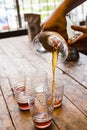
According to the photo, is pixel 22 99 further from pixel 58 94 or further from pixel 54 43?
pixel 54 43

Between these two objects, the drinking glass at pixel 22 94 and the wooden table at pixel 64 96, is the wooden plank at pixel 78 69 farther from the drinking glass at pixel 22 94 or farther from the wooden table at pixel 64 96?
the drinking glass at pixel 22 94

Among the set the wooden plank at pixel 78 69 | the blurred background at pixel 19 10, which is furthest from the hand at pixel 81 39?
the blurred background at pixel 19 10

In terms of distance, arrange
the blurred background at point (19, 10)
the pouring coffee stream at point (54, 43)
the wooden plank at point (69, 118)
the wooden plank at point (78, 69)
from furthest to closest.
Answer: the blurred background at point (19, 10) < the wooden plank at point (78, 69) < the pouring coffee stream at point (54, 43) < the wooden plank at point (69, 118)

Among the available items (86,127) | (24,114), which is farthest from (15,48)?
(86,127)

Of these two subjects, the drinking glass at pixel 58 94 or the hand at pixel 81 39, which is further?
the drinking glass at pixel 58 94

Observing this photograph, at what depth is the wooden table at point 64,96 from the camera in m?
0.83

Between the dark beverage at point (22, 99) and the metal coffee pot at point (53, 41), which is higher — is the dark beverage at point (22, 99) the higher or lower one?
the lower one

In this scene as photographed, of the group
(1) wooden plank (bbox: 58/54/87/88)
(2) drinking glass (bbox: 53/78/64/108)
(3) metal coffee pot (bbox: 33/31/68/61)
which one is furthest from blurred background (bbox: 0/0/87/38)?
(2) drinking glass (bbox: 53/78/64/108)

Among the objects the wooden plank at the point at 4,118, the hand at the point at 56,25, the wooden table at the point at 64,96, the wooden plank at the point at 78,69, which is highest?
the hand at the point at 56,25

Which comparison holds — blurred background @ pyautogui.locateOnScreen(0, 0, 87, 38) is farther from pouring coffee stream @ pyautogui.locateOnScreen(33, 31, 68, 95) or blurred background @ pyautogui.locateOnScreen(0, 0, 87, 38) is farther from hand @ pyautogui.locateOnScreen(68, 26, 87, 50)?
hand @ pyautogui.locateOnScreen(68, 26, 87, 50)

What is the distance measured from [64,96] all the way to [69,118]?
0.64 ft

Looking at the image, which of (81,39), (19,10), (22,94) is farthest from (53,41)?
(19,10)

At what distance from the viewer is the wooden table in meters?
0.83

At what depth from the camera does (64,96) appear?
1.04 metres
